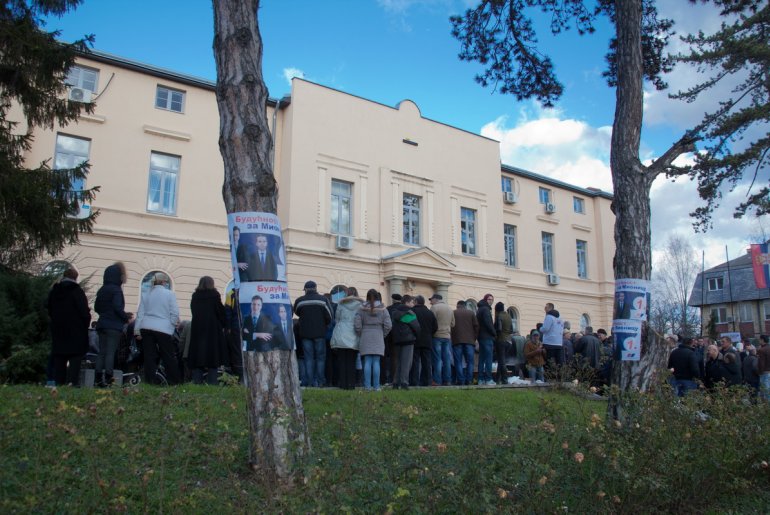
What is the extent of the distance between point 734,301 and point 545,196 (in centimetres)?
3111

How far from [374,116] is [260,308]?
22.0 meters

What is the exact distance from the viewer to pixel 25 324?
8516mm

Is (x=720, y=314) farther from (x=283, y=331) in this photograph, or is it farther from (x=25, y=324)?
(x=283, y=331)

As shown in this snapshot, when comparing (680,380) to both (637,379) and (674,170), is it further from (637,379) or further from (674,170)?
(637,379)

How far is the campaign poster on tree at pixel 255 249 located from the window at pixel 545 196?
2976 centimetres

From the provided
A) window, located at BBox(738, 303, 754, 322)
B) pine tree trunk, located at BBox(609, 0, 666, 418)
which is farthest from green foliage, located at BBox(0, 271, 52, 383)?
window, located at BBox(738, 303, 754, 322)

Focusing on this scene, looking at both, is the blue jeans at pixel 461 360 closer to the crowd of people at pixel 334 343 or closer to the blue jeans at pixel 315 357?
the crowd of people at pixel 334 343

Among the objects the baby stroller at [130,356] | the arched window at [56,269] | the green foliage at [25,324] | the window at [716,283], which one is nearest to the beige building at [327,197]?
the arched window at [56,269]

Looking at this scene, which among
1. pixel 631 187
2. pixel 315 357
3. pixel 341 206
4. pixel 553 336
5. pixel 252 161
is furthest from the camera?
pixel 341 206

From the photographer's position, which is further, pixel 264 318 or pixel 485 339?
pixel 485 339

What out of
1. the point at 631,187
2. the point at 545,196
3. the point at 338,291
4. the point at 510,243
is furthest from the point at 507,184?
the point at 631,187

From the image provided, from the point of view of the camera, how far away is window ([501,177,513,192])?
31.8 metres

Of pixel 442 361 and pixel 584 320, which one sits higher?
pixel 584 320

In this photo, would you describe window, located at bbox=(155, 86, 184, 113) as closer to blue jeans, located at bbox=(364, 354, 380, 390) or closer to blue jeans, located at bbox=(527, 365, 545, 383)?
blue jeans, located at bbox=(364, 354, 380, 390)
